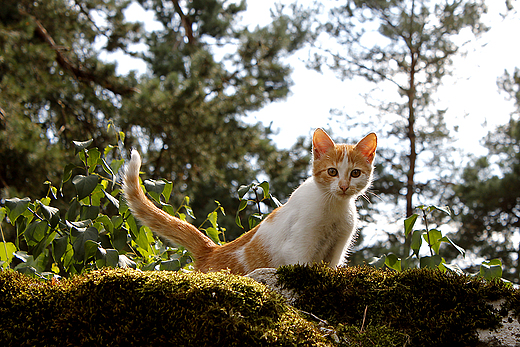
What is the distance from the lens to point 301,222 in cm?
209

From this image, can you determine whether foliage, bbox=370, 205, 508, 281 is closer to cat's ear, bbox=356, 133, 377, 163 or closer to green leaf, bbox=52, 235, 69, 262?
cat's ear, bbox=356, 133, 377, 163

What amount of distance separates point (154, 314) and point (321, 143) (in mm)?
1459

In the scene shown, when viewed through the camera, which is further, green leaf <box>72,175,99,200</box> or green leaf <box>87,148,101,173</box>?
green leaf <box>87,148,101,173</box>

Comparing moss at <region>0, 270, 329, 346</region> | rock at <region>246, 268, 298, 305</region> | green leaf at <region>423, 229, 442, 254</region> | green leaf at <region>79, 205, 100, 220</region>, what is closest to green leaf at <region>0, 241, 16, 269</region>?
green leaf at <region>79, 205, 100, 220</region>

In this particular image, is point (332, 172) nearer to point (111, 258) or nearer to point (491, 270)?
point (491, 270)

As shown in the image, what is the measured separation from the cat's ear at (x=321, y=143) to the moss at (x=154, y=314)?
1.25 metres

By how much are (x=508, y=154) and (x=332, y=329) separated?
458 inches

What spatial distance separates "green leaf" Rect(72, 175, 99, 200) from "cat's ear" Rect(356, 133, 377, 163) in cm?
140

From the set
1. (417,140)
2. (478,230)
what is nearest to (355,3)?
(417,140)

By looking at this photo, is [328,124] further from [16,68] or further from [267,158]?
[16,68]

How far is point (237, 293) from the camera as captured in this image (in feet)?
3.71

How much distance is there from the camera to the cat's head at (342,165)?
6.96ft

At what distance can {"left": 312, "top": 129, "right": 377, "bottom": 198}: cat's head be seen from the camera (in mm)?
2121

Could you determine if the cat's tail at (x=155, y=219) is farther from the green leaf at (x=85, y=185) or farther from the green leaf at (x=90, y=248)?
the green leaf at (x=90, y=248)
